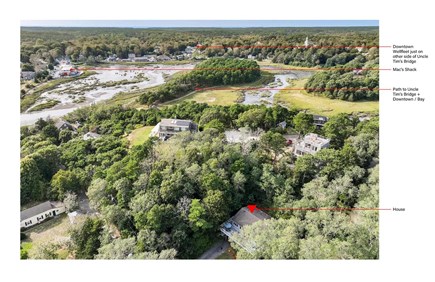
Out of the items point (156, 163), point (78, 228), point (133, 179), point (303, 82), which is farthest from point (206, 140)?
point (303, 82)

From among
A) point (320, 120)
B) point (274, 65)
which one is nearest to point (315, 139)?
point (320, 120)

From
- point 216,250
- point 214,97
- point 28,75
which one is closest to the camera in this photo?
point 216,250

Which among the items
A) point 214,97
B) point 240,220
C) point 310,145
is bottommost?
point 240,220

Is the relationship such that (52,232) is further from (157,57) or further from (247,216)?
(157,57)

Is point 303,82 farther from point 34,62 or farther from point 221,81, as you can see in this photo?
point 34,62

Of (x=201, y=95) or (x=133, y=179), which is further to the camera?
(x=201, y=95)

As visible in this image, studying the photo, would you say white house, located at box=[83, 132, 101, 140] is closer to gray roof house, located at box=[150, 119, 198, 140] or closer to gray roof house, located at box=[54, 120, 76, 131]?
gray roof house, located at box=[54, 120, 76, 131]
